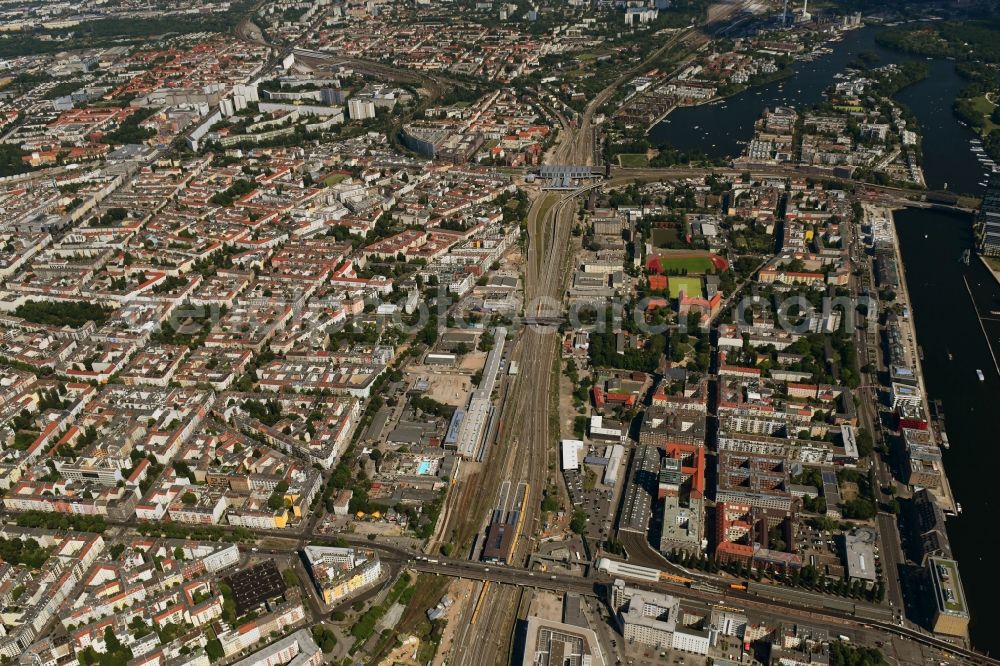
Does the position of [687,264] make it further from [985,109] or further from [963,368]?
[985,109]

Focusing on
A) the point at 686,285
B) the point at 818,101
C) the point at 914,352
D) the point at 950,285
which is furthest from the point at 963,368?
the point at 818,101

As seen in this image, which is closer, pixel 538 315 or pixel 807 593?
pixel 807 593

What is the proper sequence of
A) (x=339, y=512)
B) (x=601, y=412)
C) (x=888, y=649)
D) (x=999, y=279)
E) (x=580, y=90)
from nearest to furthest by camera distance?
(x=888, y=649), (x=339, y=512), (x=601, y=412), (x=999, y=279), (x=580, y=90)

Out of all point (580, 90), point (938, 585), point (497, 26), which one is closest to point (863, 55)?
point (580, 90)

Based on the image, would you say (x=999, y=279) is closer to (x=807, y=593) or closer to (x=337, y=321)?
(x=807, y=593)

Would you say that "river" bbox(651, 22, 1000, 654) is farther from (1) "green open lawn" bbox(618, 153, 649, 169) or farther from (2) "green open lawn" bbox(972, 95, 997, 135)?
(1) "green open lawn" bbox(618, 153, 649, 169)

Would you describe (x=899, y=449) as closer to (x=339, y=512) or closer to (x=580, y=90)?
(x=339, y=512)

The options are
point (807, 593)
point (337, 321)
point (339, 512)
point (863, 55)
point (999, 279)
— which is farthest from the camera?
point (863, 55)
